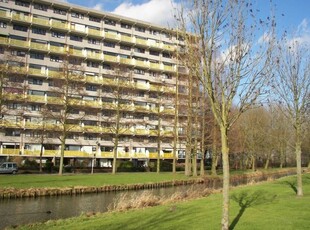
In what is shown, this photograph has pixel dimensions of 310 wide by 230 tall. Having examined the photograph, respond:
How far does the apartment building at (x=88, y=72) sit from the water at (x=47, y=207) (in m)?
28.0

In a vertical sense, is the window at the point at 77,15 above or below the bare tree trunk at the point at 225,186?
above

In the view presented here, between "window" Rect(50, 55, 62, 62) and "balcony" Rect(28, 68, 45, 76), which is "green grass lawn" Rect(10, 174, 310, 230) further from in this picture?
"window" Rect(50, 55, 62, 62)

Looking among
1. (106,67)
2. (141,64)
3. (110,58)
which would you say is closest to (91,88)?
(106,67)

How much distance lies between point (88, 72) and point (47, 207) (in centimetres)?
5362

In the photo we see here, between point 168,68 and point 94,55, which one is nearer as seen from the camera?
point 94,55

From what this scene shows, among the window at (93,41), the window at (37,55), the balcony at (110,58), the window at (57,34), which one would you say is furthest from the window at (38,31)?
the balcony at (110,58)

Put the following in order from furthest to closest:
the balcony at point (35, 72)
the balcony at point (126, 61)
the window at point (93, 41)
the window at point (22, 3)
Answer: the balcony at point (126, 61), the window at point (93, 41), the window at point (22, 3), the balcony at point (35, 72)

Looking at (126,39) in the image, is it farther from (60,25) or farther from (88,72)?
(60,25)

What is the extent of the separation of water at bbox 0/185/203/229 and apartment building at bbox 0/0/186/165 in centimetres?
2802

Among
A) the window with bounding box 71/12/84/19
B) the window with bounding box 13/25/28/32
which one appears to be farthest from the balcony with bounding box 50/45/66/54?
the window with bounding box 71/12/84/19

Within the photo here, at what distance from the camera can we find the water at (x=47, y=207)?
62.4ft

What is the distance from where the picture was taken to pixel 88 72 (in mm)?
73500

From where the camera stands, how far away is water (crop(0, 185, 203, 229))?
1902 centimetres

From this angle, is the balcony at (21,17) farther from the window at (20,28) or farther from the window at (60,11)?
the window at (60,11)
